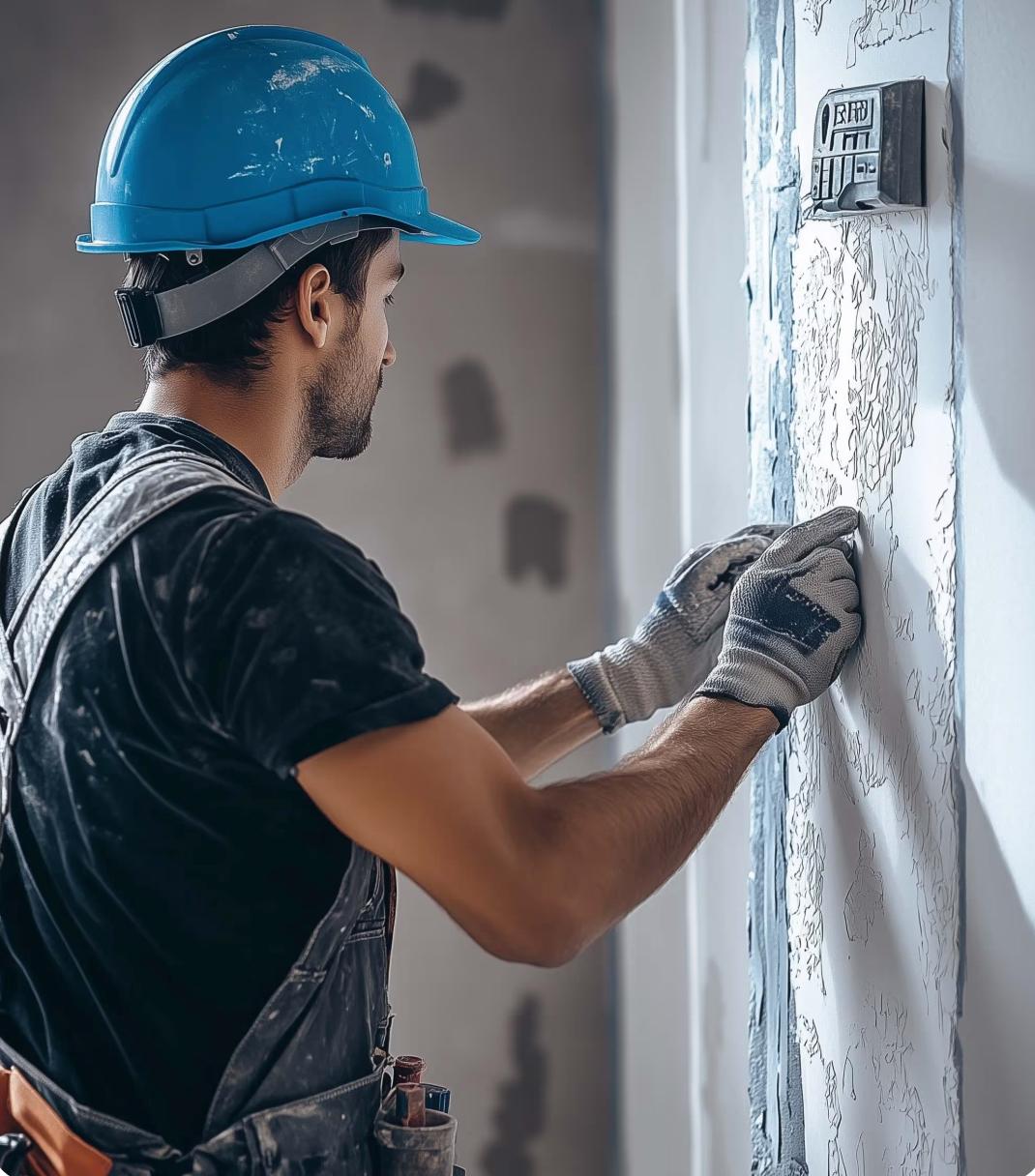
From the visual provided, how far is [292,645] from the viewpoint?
915mm

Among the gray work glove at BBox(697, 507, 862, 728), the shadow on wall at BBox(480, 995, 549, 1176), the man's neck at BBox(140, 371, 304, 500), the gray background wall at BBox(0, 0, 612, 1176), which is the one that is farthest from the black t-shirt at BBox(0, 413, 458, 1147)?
the shadow on wall at BBox(480, 995, 549, 1176)

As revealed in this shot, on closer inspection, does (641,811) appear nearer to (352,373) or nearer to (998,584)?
(998,584)

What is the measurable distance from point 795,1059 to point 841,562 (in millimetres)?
634

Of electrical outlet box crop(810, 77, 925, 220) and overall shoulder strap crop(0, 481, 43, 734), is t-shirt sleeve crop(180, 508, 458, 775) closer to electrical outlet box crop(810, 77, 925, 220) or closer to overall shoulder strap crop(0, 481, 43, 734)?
overall shoulder strap crop(0, 481, 43, 734)

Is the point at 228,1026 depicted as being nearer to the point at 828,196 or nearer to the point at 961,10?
the point at 828,196

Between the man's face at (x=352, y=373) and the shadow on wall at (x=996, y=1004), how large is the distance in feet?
2.25

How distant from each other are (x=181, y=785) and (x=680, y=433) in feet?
4.39

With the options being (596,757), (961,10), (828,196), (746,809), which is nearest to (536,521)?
(596,757)

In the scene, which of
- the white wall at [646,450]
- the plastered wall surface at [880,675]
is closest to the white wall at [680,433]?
the white wall at [646,450]

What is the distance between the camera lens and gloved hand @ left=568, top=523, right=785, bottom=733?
4.81 feet

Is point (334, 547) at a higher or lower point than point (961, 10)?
lower

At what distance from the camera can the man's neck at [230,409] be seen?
1237mm

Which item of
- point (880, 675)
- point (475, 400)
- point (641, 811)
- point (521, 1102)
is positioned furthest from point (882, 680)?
point (521, 1102)

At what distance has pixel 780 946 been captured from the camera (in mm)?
1594
